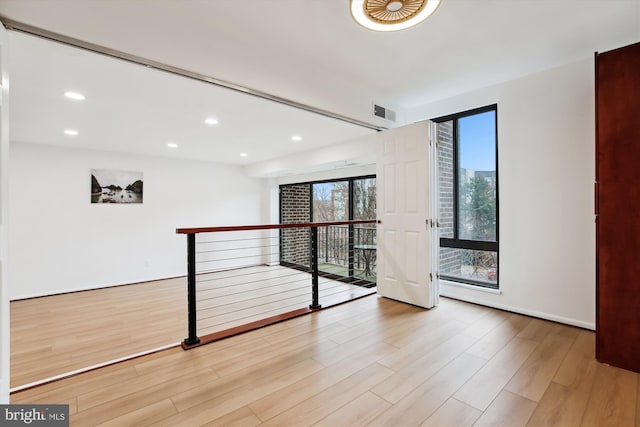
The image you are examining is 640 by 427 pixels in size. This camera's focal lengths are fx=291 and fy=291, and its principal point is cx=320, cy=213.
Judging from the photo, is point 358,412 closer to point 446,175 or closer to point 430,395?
point 430,395

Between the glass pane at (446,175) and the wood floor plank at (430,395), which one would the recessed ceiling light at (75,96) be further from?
the glass pane at (446,175)

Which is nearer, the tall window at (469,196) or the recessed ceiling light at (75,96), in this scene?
the recessed ceiling light at (75,96)

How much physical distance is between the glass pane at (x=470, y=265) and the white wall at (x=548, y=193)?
8.7 inches

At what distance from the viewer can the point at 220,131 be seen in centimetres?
376

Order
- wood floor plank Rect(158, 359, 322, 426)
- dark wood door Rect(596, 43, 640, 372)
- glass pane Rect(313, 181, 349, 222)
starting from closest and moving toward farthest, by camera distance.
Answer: wood floor plank Rect(158, 359, 322, 426)
dark wood door Rect(596, 43, 640, 372)
glass pane Rect(313, 181, 349, 222)

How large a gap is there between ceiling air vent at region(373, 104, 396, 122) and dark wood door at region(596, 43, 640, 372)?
1.89m

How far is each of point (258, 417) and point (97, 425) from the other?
85 centimetres

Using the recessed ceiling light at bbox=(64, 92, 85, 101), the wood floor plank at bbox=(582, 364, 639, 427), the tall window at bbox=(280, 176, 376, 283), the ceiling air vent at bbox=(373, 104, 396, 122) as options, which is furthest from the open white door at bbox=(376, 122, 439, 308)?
the recessed ceiling light at bbox=(64, 92, 85, 101)

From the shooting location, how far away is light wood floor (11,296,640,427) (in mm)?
1607

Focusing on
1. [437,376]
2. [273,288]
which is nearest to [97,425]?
[437,376]

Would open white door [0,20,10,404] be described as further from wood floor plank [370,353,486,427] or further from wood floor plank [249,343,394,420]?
wood floor plank [370,353,486,427]

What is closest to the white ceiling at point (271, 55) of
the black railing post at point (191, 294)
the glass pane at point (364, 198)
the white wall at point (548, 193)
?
the white wall at point (548, 193)

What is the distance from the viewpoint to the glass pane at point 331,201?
5402 millimetres

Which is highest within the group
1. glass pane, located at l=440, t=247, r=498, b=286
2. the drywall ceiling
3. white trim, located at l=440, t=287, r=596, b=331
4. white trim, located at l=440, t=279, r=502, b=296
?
the drywall ceiling
